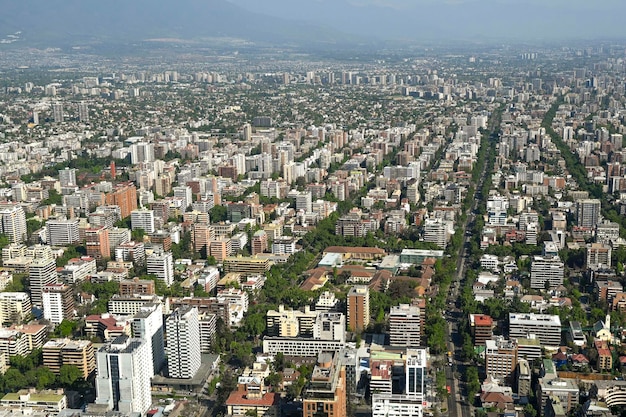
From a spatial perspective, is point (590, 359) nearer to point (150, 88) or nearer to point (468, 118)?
point (468, 118)

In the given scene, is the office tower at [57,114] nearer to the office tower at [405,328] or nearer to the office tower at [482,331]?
the office tower at [405,328]

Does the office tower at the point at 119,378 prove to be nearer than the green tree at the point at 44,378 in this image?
Yes

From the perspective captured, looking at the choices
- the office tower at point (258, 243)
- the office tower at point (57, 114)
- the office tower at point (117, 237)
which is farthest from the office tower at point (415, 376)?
the office tower at point (57, 114)

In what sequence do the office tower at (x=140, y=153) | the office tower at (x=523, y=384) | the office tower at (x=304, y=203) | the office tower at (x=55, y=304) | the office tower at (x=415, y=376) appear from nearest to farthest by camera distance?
the office tower at (x=415, y=376), the office tower at (x=523, y=384), the office tower at (x=55, y=304), the office tower at (x=304, y=203), the office tower at (x=140, y=153)

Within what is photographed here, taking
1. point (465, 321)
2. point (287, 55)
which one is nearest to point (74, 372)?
point (465, 321)

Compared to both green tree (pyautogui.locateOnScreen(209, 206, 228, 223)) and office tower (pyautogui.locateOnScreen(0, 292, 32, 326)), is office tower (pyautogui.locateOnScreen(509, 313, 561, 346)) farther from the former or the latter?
green tree (pyautogui.locateOnScreen(209, 206, 228, 223))

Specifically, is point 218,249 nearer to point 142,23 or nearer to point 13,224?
point 13,224
